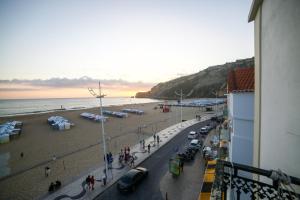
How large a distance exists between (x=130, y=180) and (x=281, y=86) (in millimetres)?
14571

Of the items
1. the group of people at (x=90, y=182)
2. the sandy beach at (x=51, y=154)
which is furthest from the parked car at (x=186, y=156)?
the group of people at (x=90, y=182)

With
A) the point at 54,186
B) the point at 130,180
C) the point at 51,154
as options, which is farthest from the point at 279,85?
the point at 51,154

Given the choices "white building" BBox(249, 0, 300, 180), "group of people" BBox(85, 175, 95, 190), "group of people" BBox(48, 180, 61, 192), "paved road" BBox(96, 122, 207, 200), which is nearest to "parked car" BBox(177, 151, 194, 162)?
"paved road" BBox(96, 122, 207, 200)

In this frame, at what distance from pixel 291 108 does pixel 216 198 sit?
1.79 m

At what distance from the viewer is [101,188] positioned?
1595cm

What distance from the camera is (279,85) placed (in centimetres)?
340

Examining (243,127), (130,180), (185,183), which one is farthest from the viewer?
(185,183)

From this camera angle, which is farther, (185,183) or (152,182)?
(152,182)

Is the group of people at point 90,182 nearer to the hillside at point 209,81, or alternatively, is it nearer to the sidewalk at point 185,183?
the sidewalk at point 185,183

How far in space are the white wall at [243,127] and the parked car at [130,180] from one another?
817 centimetres

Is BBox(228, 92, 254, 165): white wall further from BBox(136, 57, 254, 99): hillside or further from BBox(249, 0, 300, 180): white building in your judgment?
BBox(136, 57, 254, 99): hillside

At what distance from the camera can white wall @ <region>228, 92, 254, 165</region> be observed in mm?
11922

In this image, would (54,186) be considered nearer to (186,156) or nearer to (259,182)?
(186,156)

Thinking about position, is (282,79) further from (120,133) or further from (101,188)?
(120,133)
